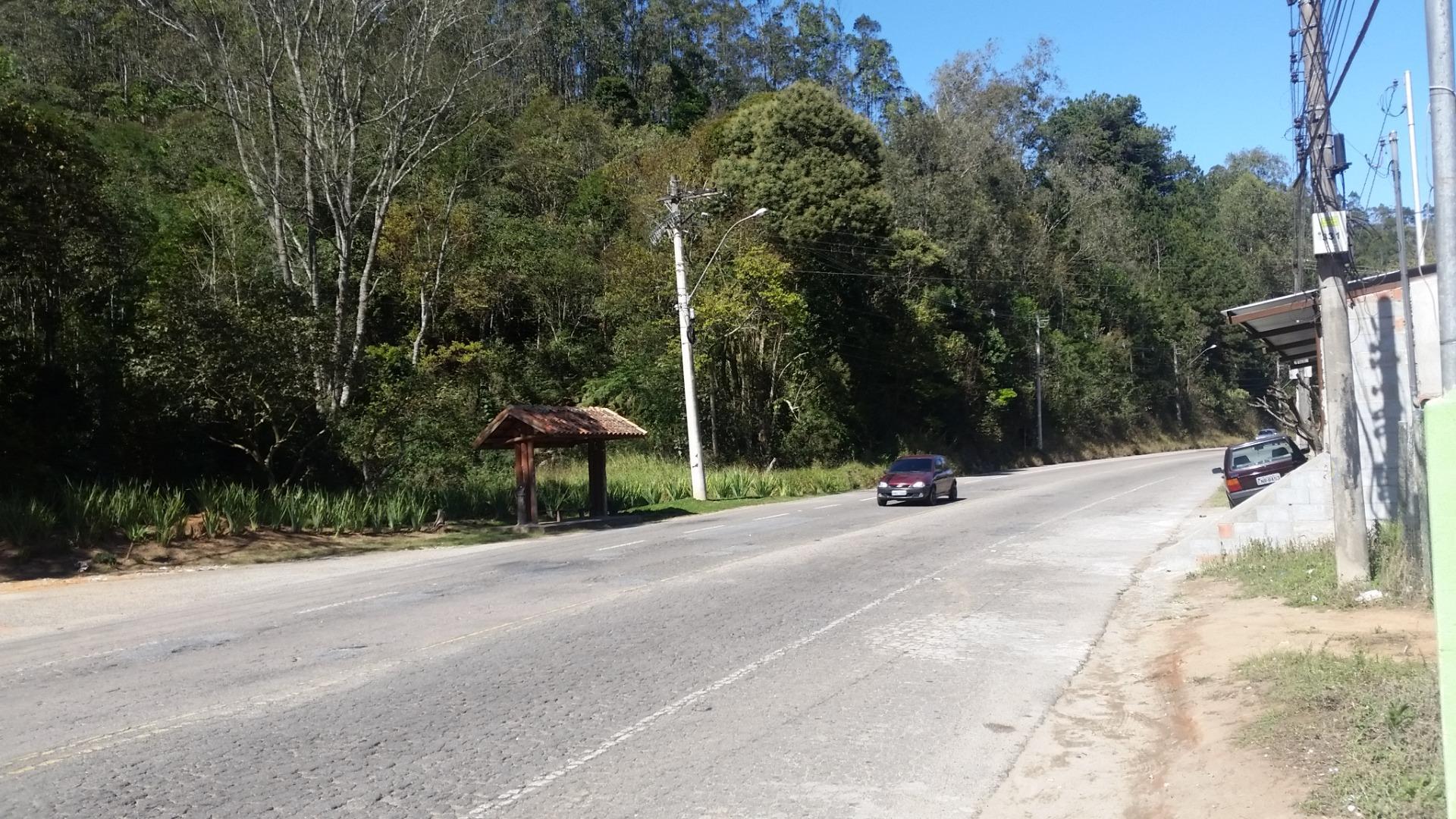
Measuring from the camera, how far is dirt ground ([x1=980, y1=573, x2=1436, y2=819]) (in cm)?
616

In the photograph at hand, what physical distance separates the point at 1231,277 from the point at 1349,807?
85.6 m

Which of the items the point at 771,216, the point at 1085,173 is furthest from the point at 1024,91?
the point at 771,216

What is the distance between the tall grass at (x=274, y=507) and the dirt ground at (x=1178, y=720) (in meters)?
17.1

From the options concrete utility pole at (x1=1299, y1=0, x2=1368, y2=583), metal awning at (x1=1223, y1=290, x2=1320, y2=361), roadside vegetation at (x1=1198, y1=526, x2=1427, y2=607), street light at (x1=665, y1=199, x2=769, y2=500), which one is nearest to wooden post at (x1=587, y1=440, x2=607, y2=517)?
street light at (x1=665, y1=199, x2=769, y2=500)

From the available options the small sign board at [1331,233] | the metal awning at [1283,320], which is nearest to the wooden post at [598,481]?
the metal awning at [1283,320]

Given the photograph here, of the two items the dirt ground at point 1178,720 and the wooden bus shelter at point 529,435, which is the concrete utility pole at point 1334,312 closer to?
the dirt ground at point 1178,720

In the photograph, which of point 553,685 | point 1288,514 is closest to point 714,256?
point 1288,514

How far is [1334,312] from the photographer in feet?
38.1

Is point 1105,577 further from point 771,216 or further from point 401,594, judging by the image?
point 771,216

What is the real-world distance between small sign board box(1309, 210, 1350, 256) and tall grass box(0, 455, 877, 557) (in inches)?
751

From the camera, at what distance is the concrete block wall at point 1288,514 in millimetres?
14547

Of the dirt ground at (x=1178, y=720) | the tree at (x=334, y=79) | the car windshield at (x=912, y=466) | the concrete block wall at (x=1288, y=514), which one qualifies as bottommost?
the dirt ground at (x=1178, y=720)

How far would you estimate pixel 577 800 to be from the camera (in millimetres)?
6086

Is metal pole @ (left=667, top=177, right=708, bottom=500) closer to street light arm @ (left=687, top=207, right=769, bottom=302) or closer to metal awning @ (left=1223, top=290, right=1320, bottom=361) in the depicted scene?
street light arm @ (left=687, top=207, right=769, bottom=302)
